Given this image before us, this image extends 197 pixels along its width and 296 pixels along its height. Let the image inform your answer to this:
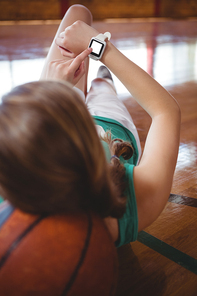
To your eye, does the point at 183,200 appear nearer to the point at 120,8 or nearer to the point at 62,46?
the point at 62,46

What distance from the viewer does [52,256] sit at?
1.39ft

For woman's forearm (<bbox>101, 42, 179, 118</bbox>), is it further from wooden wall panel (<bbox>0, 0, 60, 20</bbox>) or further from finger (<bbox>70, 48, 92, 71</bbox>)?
wooden wall panel (<bbox>0, 0, 60, 20</bbox>)

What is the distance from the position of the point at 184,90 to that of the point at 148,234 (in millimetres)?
1712

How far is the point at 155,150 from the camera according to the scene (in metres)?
0.63

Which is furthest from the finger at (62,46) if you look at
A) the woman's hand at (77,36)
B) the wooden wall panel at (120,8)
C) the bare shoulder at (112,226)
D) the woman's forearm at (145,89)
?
the wooden wall panel at (120,8)

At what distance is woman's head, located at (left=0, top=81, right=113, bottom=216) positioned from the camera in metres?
0.40

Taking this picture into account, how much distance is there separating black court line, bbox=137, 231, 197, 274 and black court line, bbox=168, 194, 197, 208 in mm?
198

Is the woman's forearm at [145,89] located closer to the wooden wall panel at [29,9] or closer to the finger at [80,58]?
the finger at [80,58]

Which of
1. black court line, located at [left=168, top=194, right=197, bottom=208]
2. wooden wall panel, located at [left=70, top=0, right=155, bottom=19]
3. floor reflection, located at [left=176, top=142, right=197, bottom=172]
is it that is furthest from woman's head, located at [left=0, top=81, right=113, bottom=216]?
wooden wall panel, located at [left=70, top=0, right=155, bottom=19]

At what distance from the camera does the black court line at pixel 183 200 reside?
3.14ft

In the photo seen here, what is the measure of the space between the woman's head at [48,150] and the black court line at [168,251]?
1.39 ft

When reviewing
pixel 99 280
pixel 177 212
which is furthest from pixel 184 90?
pixel 99 280

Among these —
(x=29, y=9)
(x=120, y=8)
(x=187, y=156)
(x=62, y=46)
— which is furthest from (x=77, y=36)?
(x=120, y=8)

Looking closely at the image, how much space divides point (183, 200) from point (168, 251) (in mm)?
252
